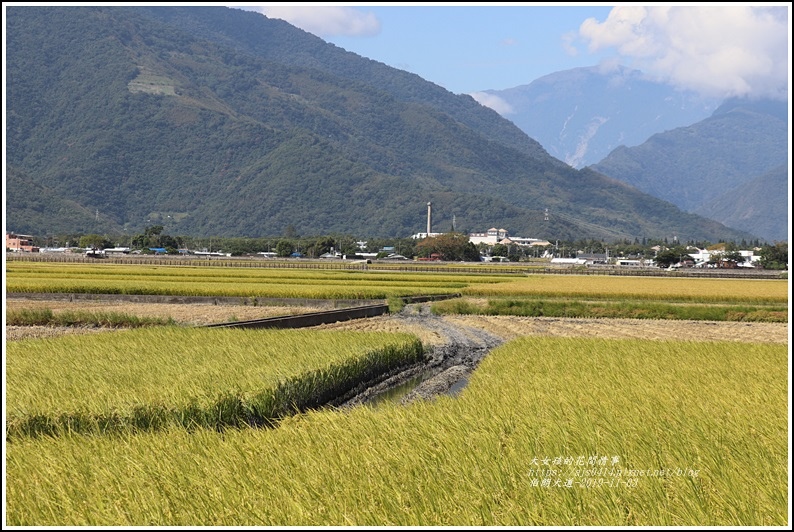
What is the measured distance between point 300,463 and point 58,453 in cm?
240

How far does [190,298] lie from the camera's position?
3825 centimetres

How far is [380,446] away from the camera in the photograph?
332 inches

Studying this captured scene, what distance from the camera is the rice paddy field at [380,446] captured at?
6406mm

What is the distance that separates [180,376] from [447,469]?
6.29 meters

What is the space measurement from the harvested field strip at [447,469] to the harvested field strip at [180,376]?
3.89 ft

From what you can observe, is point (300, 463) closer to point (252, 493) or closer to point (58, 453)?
point (252, 493)

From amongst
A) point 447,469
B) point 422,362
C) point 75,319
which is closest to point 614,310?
point 422,362

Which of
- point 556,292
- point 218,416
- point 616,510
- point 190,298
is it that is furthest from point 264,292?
point 616,510

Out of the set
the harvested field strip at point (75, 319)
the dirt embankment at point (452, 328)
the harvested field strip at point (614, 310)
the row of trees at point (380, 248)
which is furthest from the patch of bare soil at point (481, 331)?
the row of trees at point (380, 248)

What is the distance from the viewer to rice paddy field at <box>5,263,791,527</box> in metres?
6.41

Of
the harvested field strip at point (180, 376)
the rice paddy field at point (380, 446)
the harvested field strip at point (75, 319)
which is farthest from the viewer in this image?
the harvested field strip at point (75, 319)

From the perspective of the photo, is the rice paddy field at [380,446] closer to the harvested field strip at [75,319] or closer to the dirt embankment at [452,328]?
the dirt embankment at [452,328]

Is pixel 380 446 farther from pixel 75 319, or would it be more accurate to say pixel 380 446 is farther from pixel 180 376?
pixel 75 319

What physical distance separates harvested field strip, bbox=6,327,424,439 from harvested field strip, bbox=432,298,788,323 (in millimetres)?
16430
